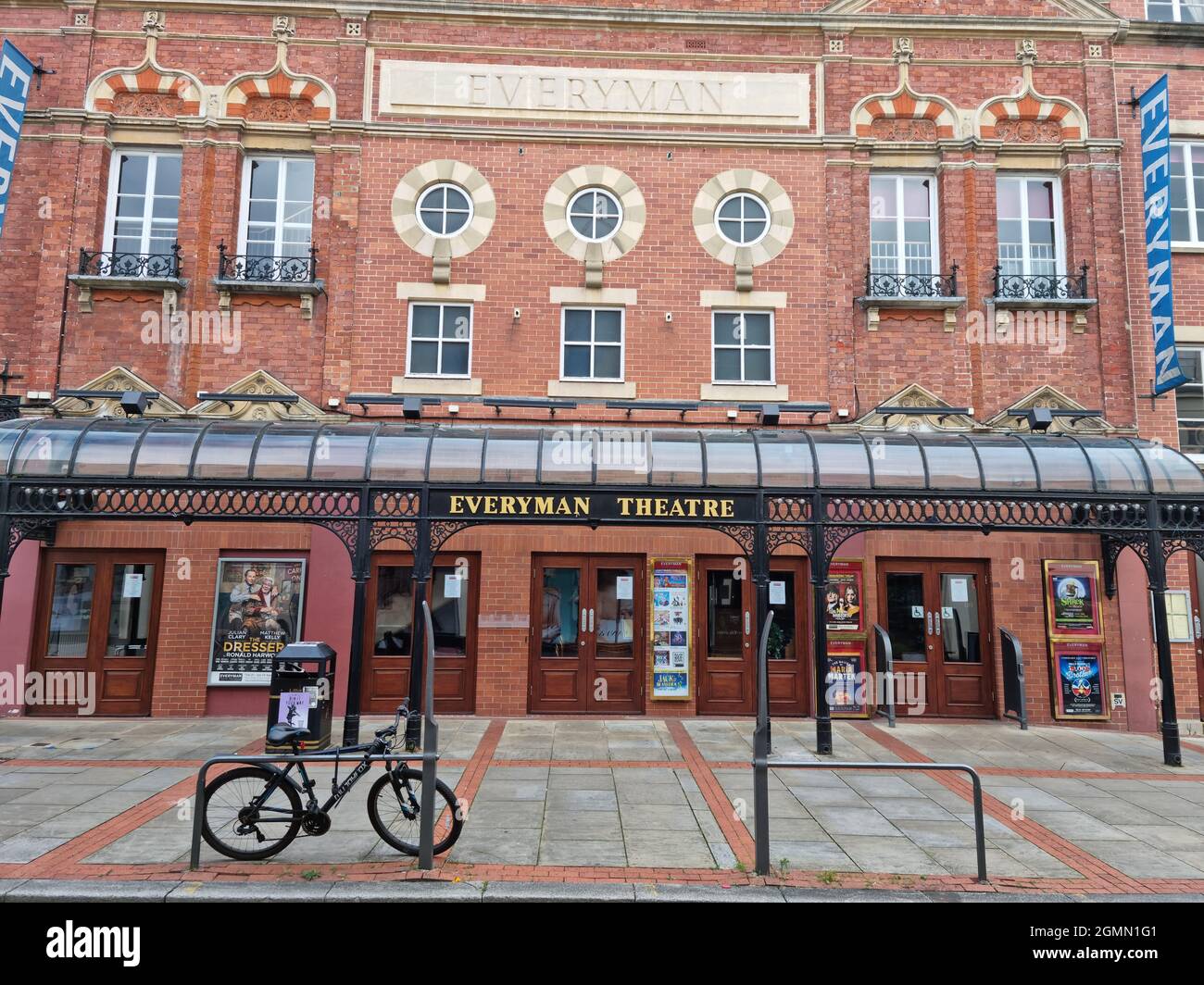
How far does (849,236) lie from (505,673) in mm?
9598

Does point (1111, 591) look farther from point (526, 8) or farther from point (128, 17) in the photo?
point (128, 17)

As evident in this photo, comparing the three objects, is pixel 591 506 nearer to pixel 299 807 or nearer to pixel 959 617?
pixel 299 807

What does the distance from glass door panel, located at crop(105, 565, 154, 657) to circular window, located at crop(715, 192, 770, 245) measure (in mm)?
11305

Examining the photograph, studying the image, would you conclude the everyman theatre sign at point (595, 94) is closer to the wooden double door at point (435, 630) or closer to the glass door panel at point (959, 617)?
the wooden double door at point (435, 630)

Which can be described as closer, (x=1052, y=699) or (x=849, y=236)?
(x=1052, y=699)

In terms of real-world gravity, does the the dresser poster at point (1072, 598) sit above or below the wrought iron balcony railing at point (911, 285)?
below

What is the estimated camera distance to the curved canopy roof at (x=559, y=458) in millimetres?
9867

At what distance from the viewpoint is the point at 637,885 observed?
5.65m

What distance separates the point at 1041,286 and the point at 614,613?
9.43 meters

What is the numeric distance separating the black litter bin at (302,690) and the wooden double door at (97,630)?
4265 millimetres

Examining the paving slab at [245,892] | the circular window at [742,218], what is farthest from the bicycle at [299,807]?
the circular window at [742,218]

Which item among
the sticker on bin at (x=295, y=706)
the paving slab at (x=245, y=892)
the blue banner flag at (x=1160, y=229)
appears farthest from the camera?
the blue banner flag at (x=1160, y=229)

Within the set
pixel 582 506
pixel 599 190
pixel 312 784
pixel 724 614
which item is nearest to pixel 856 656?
pixel 724 614

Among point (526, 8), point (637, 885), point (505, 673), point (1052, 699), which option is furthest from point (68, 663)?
point (1052, 699)
